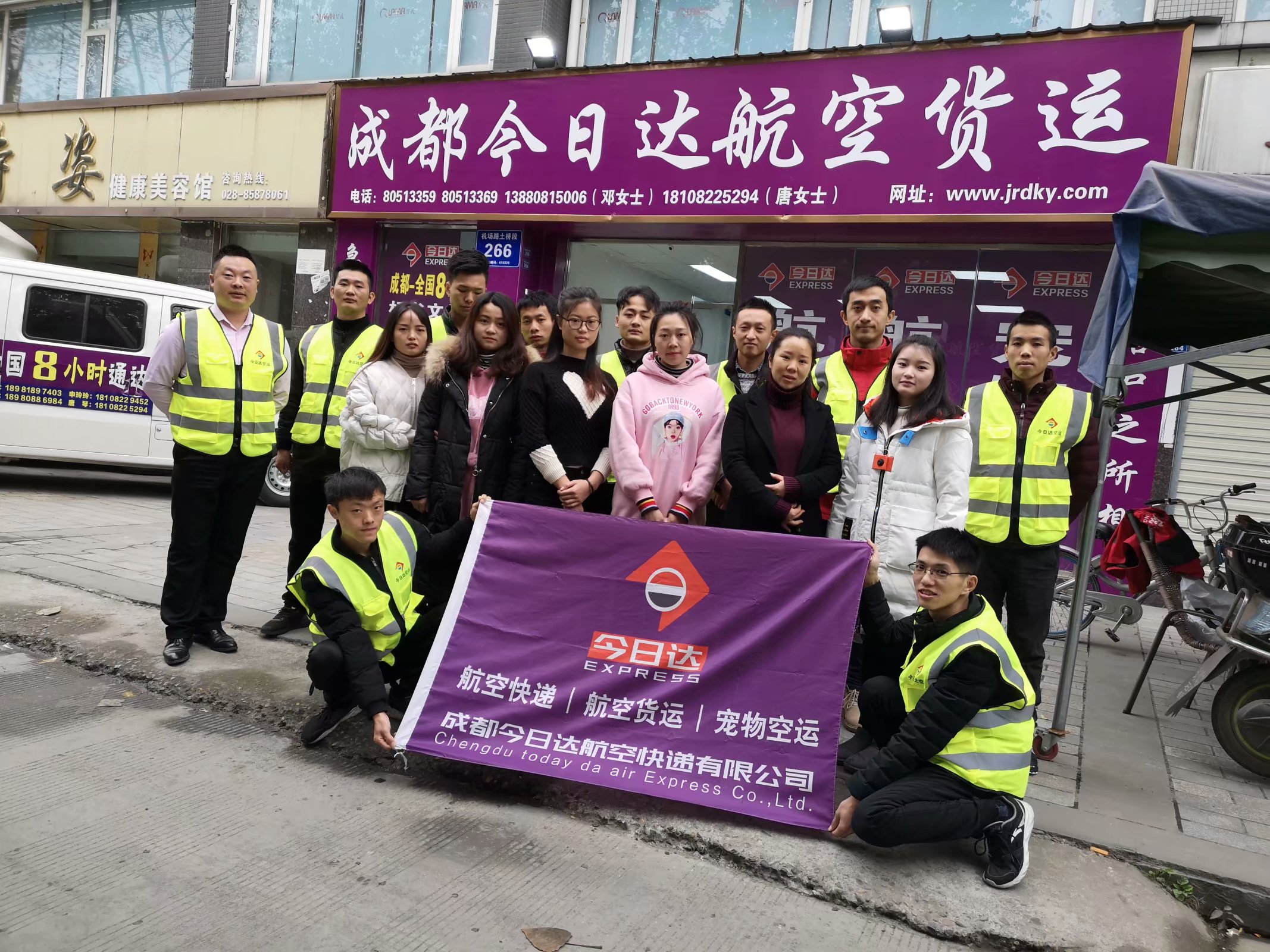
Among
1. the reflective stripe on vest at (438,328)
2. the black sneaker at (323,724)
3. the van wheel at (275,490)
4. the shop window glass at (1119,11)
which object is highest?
the shop window glass at (1119,11)

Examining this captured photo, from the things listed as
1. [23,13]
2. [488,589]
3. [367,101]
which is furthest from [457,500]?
[23,13]

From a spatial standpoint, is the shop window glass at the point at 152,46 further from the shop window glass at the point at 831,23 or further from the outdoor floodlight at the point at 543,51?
the shop window glass at the point at 831,23

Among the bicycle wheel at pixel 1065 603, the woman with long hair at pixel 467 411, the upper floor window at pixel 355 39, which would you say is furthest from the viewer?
the upper floor window at pixel 355 39

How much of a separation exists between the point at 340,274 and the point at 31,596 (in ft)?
8.03

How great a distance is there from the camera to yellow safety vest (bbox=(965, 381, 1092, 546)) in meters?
3.76

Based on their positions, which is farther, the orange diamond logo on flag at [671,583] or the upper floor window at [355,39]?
the upper floor window at [355,39]

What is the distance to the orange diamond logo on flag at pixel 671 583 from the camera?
333cm

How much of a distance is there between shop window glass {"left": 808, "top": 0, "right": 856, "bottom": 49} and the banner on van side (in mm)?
6726

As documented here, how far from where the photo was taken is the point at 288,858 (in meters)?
A: 2.59

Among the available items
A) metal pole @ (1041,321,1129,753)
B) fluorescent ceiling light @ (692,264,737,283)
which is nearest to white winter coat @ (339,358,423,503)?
metal pole @ (1041,321,1129,753)

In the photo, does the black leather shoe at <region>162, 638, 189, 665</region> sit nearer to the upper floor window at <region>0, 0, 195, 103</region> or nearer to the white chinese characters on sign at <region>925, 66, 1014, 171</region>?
the white chinese characters on sign at <region>925, 66, 1014, 171</region>

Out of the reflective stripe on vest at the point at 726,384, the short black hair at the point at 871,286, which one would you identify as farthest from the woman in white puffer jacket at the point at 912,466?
the reflective stripe on vest at the point at 726,384

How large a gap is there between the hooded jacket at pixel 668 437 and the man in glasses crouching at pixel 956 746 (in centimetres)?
100

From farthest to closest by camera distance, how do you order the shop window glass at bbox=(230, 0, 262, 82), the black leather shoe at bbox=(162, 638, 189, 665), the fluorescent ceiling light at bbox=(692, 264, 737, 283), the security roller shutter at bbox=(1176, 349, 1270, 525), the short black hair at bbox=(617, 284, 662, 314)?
the shop window glass at bbox=(230, 0, 262, 82) → the fluorescent ceiling light at bbox=(692, 264, 737, 283) → the security roller shutter at bbox=(1176, 349, 1270, 525) → the black leather shoe at bbox=(162, 638, 189, 665) → the short black hair at bbox=(617, 284, 662, 314)
